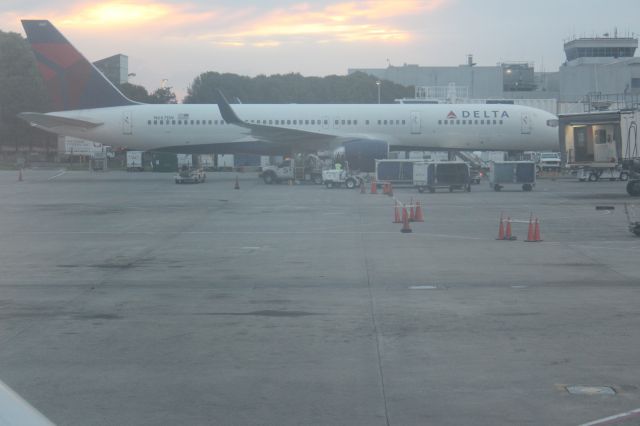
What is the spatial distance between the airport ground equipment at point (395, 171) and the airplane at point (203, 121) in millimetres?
5338

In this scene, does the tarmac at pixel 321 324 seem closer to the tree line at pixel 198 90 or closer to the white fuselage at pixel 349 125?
the white fuselage at pixel 349 125

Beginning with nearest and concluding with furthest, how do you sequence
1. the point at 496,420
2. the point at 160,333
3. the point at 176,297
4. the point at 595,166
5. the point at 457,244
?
the point at 496,420 < the point at 160,333 < the point at 176,297 < the point at 457,244 < the point at 595,166

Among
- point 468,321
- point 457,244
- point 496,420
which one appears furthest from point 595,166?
point 496,420

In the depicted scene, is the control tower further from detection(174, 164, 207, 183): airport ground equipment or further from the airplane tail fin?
the airplane tail fin

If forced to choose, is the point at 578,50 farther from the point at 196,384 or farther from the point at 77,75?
the point at 196,384

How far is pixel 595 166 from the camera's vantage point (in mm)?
39031

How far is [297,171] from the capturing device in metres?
50.1

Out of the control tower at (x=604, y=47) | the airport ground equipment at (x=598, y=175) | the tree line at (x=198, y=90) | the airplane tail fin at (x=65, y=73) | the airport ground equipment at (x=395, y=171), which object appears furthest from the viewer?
the tree line at (x=198, y=90)

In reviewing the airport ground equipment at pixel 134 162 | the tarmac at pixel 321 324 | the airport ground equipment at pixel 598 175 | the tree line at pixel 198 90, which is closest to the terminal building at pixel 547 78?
the tree line at pixel 198 90

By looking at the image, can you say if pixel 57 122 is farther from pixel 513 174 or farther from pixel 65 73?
pixel 513 174

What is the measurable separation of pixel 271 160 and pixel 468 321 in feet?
185

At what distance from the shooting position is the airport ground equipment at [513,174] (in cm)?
4162

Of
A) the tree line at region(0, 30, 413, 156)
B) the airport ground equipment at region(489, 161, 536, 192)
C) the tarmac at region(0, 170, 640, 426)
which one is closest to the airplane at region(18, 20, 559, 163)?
the airport ground equipment at region(489, 161, 536, 192)

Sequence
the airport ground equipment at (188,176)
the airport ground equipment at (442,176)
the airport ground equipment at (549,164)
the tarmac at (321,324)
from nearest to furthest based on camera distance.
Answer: the tarmac at (321,324) < the airport ground equipment at (442,176) < the airport ground equipment at (188,176) < the airport ground equipment at (549,164)
